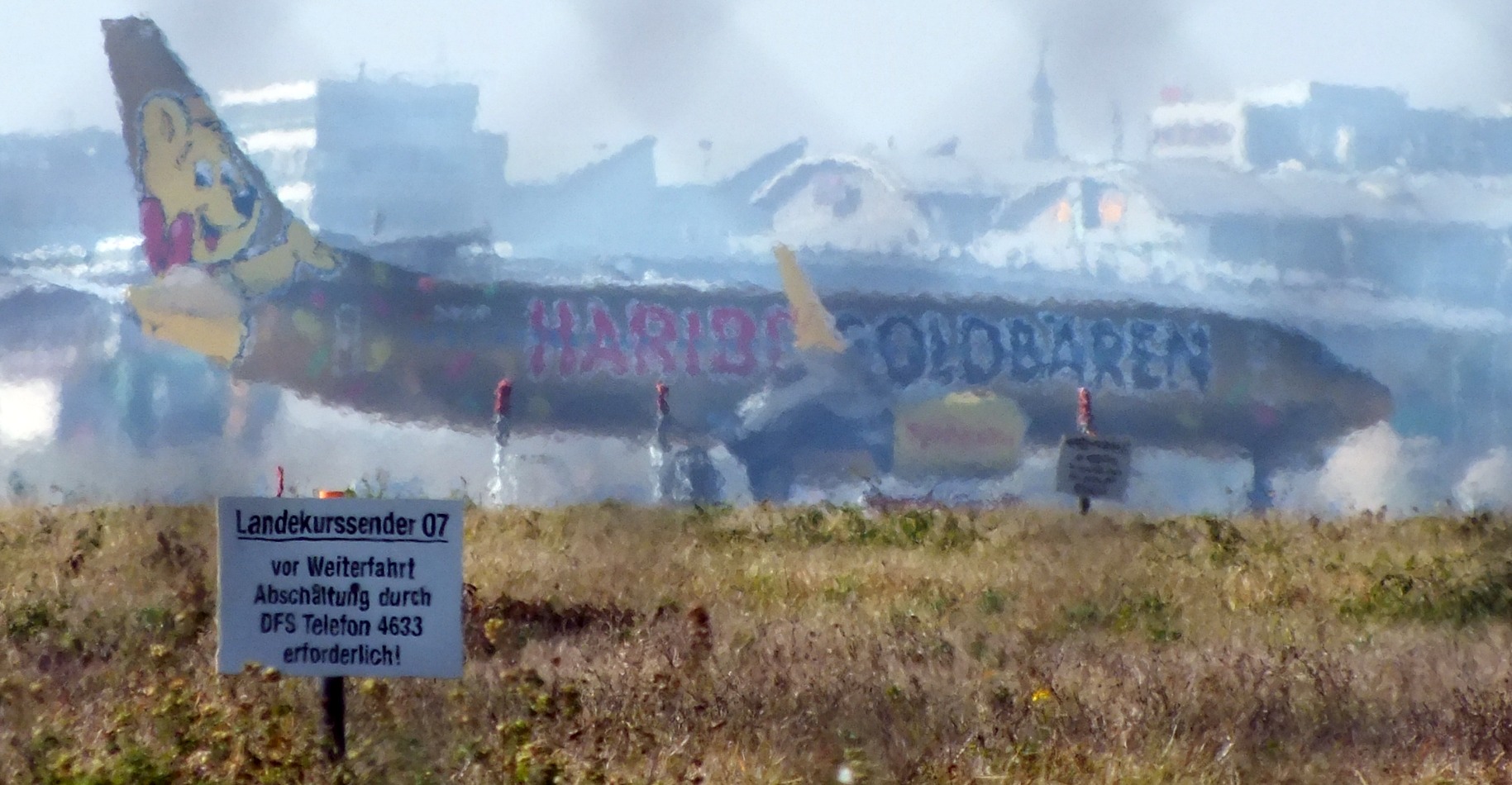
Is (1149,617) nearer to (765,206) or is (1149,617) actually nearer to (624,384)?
(624,384)

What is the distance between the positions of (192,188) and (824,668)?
2930cm

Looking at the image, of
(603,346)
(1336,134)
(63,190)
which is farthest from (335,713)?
(1336,134)

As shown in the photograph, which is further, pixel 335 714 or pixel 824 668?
pixel 824 668

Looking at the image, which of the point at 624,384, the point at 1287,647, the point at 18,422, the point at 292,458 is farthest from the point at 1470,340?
the point at 1287,647

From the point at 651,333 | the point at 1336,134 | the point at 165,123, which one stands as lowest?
the point at 651,333

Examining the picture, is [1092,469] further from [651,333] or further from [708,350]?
[708,350]

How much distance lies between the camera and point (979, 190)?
5366cm

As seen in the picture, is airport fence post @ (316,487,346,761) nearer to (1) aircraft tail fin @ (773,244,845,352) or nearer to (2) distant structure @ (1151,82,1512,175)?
(1) aircraft tail fin @ (773,244,845,352)

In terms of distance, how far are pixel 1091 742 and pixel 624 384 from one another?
27071 millimetres

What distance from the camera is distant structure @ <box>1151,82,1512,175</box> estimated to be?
4025cm

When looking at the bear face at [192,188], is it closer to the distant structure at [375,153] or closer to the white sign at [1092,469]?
the distant structure at [375,153]

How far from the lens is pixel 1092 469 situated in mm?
16031

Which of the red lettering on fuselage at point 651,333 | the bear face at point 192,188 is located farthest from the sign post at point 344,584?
the bear face at point 192,188

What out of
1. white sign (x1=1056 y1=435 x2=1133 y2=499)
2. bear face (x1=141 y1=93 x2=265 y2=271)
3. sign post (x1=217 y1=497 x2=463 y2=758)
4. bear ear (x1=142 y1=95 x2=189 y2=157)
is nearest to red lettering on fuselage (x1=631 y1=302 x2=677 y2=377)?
bear face (x1=141 y1=93 x2=265 y2=271)
